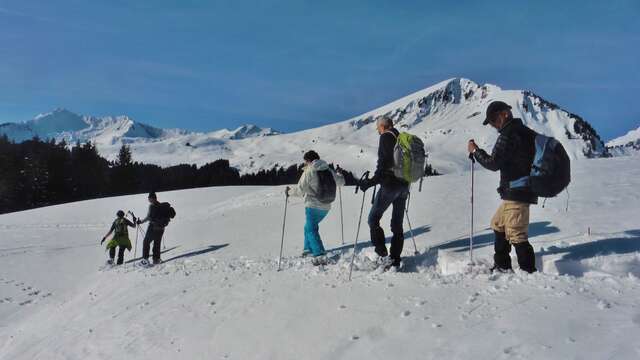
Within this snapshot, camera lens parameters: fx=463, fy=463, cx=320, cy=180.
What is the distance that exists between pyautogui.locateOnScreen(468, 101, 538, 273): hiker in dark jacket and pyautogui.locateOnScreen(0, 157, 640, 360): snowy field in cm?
52

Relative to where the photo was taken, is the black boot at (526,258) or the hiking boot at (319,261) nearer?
the black boot at (526,258)

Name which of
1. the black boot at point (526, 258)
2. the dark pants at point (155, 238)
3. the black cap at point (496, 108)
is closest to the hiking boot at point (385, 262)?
the black boot at point (526, 258)

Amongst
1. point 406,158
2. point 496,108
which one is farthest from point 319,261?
point 496,108

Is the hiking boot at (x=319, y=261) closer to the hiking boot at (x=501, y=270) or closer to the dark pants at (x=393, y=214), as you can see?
the dark pants at (x=393, y=214)

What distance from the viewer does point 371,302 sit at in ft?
20.1

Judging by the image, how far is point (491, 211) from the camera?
537 inches

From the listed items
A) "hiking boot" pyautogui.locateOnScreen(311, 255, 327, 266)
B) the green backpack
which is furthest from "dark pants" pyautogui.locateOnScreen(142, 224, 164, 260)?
the green backpack

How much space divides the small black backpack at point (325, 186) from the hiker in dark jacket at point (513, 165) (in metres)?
3.50

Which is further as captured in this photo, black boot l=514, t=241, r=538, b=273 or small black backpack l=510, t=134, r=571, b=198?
black boot l=514, t=241, r=538, b=273

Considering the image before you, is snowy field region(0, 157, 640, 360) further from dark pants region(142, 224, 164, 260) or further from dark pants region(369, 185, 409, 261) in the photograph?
dark pants region(142, 224, 164, 260)

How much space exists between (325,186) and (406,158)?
7.50 ft

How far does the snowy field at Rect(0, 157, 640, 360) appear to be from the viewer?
4.86 meters

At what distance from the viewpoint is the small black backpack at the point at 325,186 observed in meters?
9.33

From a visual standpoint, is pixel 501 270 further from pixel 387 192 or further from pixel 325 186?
pixel 325 186
